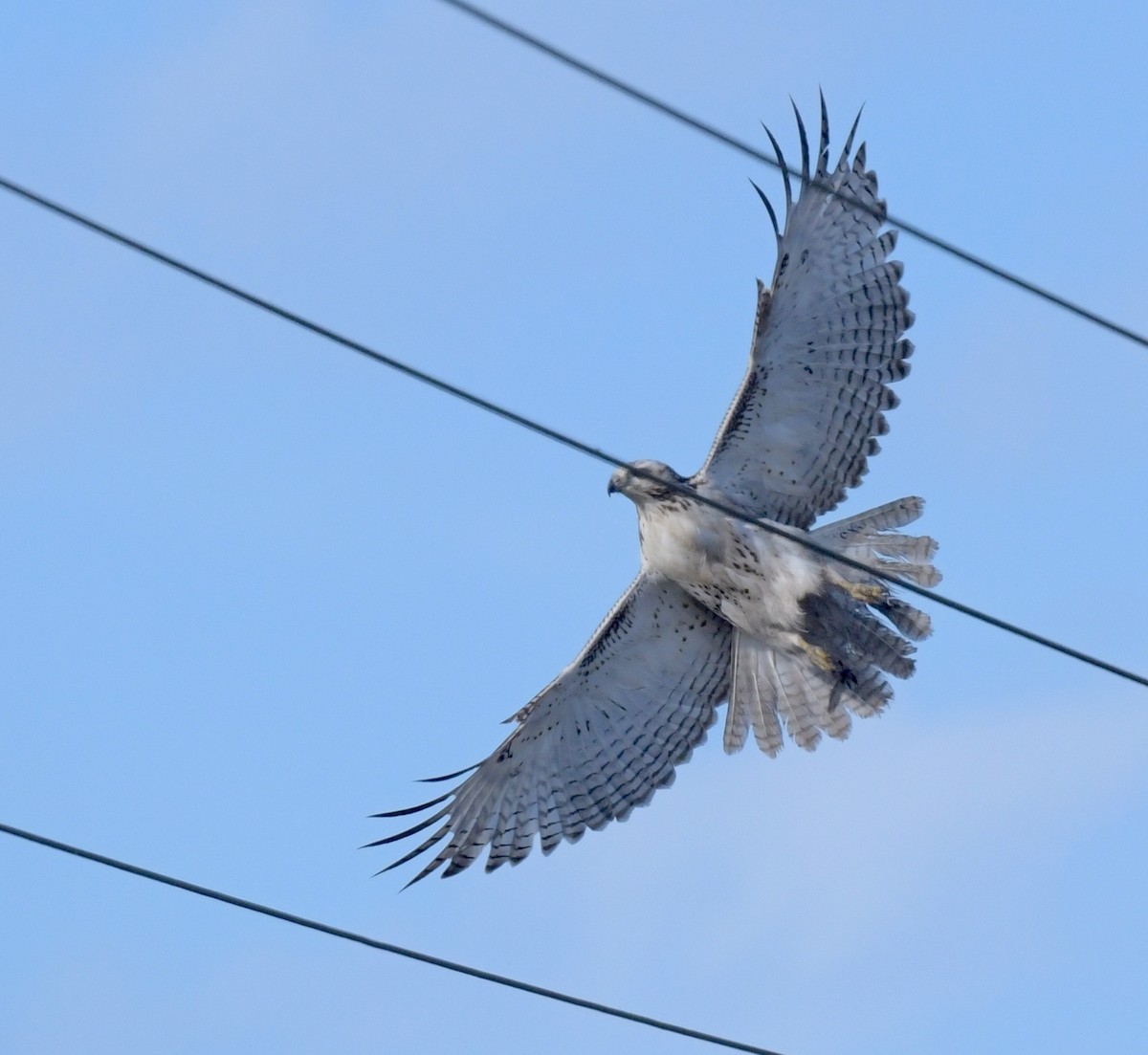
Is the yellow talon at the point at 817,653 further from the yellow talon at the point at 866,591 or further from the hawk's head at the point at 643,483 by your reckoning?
the hawk's head at the point at 643,483

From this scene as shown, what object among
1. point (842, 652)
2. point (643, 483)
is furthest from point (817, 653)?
point (643, 483)

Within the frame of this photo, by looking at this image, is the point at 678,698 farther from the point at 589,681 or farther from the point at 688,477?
the point at 688,477

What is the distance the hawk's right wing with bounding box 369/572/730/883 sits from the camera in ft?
37.0

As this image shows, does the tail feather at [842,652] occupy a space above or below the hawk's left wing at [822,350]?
below

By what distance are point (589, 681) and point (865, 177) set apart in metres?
3.21

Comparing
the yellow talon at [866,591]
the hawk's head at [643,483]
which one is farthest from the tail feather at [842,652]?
the hawk's head at [643,483]

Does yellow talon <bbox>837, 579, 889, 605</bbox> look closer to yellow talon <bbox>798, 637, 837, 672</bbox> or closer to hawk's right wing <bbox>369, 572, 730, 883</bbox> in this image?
yellow talon <bbox>798, 637, 837, 672</bbox>

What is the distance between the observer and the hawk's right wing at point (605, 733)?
11.3 metres

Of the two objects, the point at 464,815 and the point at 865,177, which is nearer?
the point at 865,177

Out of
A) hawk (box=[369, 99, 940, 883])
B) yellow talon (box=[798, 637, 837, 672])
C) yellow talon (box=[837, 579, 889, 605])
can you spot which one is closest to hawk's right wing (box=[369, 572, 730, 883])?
hawk (box=[369, 99, 940, 883])

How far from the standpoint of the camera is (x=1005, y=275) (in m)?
6.00

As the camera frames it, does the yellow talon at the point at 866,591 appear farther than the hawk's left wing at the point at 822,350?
Yes

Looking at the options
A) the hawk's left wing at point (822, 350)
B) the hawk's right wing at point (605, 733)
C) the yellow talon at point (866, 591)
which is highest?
the hawk's left wing at point (822, 350)

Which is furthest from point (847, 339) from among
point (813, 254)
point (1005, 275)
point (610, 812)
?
point (1005, 275)
